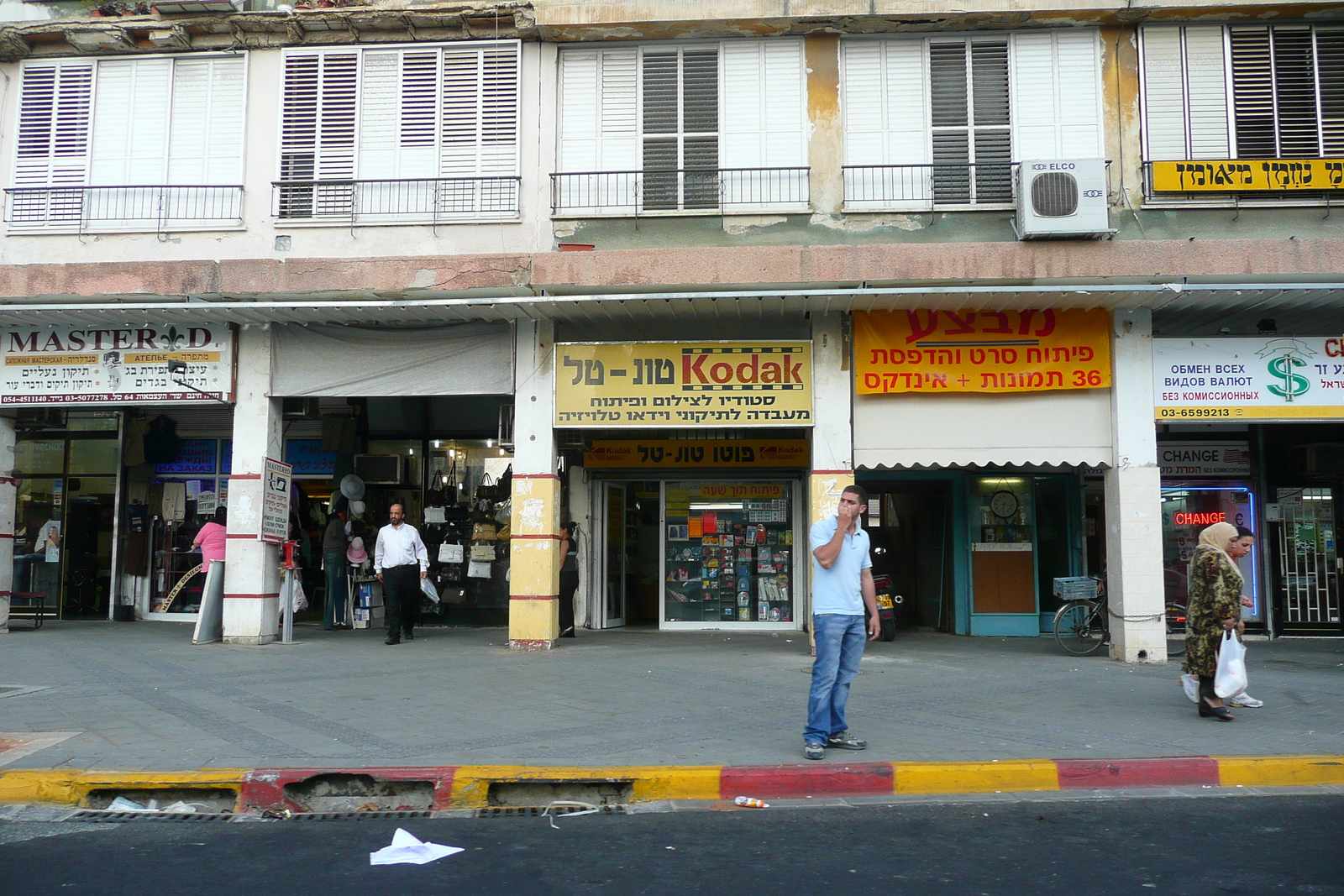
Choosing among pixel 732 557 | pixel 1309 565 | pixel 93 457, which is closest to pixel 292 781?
pixel 732 557

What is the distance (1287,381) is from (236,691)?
1150cm

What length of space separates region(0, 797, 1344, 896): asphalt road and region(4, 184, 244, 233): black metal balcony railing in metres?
8.77

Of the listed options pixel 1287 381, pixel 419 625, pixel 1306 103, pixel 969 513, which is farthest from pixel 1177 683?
pixel 419 625

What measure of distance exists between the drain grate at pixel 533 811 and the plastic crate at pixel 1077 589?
8.10m

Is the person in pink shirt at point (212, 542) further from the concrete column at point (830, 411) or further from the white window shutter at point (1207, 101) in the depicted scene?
the white window shutter at point (1207, 101)

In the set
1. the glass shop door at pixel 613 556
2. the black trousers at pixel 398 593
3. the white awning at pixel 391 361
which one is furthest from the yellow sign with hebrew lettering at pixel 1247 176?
the black trousers at pixel 398 593

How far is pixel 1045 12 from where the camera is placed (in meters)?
11.7

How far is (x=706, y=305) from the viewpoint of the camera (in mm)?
11516

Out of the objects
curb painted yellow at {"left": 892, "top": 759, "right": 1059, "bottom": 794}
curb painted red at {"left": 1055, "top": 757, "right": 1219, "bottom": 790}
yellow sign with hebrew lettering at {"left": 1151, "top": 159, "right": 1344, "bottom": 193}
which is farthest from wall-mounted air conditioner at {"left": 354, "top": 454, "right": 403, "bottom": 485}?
curb painted red at {"left": 1055, "top": 757, "right": 1219, "bottom": 790}

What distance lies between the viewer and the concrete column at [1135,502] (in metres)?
11.4

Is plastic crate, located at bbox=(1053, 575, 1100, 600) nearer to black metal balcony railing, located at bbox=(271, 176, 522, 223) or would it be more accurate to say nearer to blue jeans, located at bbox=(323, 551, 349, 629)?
black metal balcony railing, located at bbox=(271, 176, 522, 223)

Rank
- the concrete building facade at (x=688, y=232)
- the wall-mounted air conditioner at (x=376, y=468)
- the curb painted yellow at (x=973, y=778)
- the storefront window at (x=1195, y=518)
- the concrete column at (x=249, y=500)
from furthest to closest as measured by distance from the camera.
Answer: the wall-mounted air conditioner at (x=376, y=468) → the storefront window at (x=1195, y=518) → the concrete column at (x=249, y=500) → the concrete building facade at (x=688, y=232) → the curb painted yellow at (x=973, y=778)

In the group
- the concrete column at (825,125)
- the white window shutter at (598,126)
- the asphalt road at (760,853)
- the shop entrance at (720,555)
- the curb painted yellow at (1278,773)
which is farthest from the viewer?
the shop entrance at (720,555)

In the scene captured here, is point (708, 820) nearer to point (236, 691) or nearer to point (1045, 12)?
point (236, 691)
